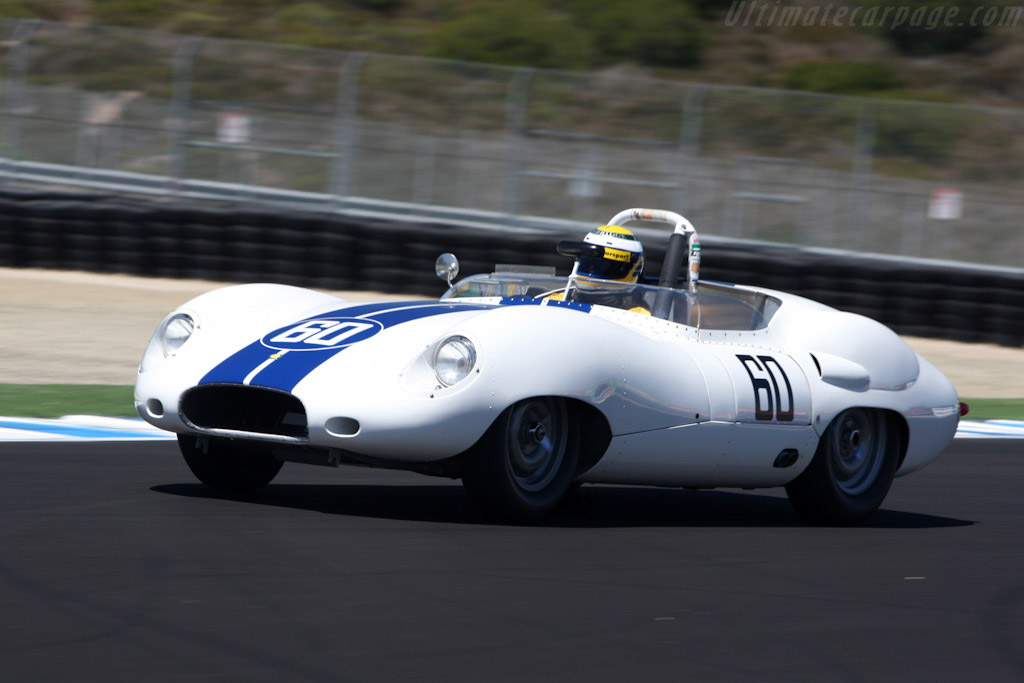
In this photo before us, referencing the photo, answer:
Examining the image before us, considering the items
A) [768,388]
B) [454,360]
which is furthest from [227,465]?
[768,388]

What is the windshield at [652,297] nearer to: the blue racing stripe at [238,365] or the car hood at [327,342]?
the car hood at [327,342]

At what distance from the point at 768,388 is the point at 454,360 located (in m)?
1.47

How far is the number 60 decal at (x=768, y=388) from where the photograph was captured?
19.9 ft

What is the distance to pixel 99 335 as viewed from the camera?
41.5 ft

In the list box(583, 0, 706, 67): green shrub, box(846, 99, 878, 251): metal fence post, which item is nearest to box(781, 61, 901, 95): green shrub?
box(583, 0, 706, 67): green shrub

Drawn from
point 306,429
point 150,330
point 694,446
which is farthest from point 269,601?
point 150,330

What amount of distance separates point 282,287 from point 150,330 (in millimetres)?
7156

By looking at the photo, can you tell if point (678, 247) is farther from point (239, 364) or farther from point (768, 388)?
point (239, 364)

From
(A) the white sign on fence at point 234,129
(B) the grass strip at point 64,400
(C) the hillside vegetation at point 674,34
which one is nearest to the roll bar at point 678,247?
(B) the grass strip at point 64,400

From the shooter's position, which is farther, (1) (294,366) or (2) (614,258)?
(2) (614,258)

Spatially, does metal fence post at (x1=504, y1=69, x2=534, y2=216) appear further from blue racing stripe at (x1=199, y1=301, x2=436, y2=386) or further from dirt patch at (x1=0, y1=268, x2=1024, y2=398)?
blue racing stripe at (x1=199, y1=301, x2=436, y2=386)

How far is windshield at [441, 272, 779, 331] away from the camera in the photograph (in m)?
6.21

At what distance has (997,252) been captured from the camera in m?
16.2

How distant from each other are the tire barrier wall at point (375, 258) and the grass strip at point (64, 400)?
16.9 feet
